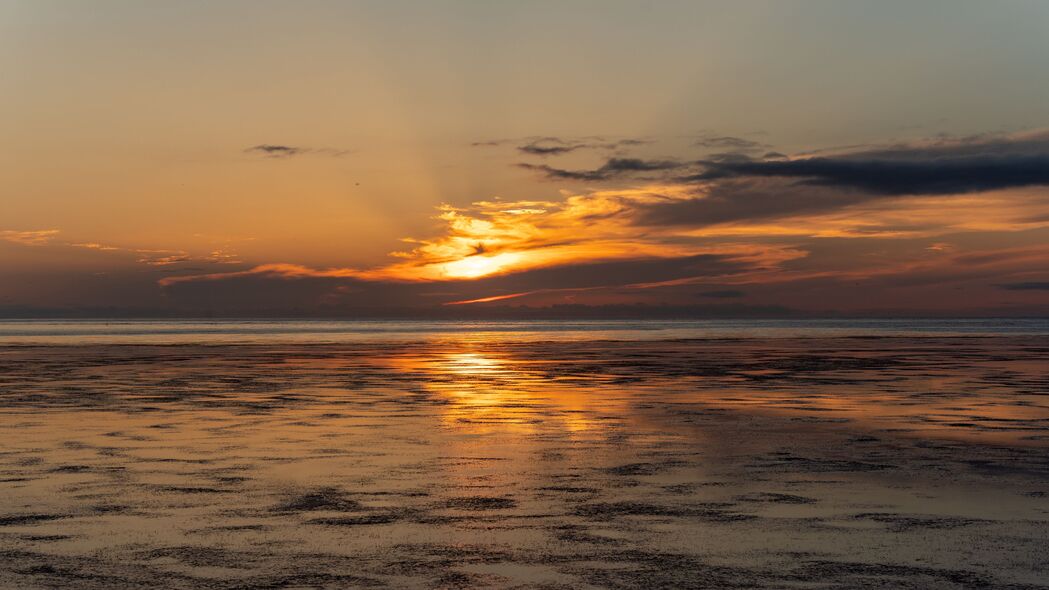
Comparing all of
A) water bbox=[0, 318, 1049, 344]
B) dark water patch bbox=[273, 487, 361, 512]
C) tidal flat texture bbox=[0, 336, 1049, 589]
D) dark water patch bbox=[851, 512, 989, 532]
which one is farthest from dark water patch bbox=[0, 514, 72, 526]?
water bbox=[0, 318, 1049, 344]

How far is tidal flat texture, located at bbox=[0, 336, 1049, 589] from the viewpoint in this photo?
7.82 metres

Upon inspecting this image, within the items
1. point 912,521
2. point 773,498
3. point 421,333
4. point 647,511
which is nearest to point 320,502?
point 647,511

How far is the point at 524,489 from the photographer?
11.2 meters

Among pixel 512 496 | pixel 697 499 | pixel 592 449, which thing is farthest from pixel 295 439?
pixel 697 499

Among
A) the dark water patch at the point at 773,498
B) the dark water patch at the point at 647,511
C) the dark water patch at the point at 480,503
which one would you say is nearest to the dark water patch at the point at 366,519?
the dark water patch at the point at 480,503

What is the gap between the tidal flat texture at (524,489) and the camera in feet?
25.7

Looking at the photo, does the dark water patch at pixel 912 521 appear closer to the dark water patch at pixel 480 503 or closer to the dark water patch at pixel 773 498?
the dark water patch at pixel 773 498

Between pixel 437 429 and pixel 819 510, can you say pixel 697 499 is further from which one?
pixel 437 429

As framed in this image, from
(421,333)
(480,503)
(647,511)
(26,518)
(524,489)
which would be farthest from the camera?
(421,333)

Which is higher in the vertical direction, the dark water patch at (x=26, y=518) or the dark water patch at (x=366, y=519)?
the dark water patch at (x=26, y=518)

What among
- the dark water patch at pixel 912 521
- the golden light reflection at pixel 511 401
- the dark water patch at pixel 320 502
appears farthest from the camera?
the golden light reflection at pixel 511 401

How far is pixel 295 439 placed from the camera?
15.6 metres

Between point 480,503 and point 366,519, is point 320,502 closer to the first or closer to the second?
point 366,519

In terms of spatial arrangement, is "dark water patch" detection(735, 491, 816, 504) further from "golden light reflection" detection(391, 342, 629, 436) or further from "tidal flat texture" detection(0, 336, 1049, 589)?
"golden light reflection" detection(391, 342, 629, 436)
